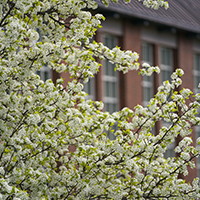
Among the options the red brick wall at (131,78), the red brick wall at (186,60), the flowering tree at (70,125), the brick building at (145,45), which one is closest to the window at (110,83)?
the brick building at (145,45)

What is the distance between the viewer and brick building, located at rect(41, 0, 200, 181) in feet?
46.1

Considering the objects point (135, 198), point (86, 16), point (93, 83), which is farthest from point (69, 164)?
point (93, 83)

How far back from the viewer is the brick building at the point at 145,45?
14.0m

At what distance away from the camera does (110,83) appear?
1455cm

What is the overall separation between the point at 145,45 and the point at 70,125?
34.6 ft

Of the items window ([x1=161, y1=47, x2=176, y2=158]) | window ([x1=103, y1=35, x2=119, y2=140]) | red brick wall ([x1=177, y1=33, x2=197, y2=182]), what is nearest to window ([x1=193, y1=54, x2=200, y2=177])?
red brick wall ([x1=177, y1=33, x2=197, y2=182])

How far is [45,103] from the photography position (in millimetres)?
5637

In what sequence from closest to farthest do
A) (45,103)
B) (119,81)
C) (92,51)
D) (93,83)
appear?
(45,103) → (92,51) → (93,83) → (119,81)

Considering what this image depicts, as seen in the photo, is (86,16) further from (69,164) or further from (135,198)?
(135,198)

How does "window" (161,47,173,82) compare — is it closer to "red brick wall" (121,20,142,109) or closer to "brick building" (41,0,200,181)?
"brick building" (41,0,200,181)

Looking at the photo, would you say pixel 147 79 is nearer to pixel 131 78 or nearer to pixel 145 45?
pixel 145 45

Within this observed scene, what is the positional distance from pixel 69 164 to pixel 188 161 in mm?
1639

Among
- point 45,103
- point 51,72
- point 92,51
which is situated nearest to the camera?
point 45,103

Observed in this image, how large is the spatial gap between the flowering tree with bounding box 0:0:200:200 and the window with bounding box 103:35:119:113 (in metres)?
7.94
